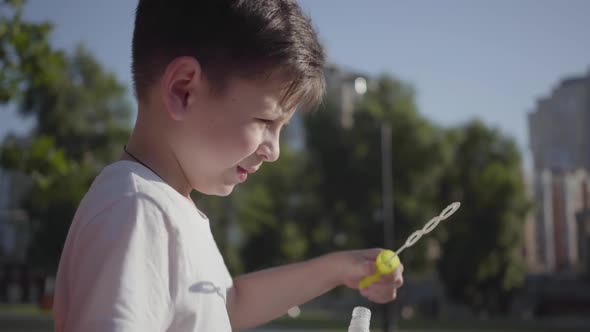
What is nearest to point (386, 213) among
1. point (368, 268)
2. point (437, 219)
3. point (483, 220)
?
point (483, 220)

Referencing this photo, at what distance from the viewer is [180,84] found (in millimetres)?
1245

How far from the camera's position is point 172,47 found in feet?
4.11

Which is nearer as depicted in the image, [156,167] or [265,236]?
[156,167]

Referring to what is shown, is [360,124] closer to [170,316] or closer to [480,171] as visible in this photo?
[480,171]

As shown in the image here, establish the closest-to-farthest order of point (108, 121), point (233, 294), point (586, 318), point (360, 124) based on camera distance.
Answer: point (233, 294) < point (108, 121) < point (360, 124) < point (586, 318)

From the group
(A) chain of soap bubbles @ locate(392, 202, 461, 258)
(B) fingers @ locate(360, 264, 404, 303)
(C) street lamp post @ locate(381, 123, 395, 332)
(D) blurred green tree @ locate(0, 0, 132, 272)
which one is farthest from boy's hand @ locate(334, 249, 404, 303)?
(D) blurred green tree @ locate(0, 0, 132, 272)

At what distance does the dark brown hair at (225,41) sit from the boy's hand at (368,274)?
1.74 ft

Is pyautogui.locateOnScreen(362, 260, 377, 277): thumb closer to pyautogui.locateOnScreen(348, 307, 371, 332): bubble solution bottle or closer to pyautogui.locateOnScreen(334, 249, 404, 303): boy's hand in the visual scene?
pyautogui.locateOnScreen(334, 249, 404, 303): boy's hand

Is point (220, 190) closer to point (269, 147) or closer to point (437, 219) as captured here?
point (269, 147)

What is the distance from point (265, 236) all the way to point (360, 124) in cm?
785

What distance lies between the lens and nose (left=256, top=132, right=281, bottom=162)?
4.35 ft

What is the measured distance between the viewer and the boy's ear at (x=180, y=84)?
48.1 inches

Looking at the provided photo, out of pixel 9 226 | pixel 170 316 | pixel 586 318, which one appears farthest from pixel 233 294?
pixel 9 226

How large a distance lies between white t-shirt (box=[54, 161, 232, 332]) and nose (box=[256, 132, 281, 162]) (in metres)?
0.18
